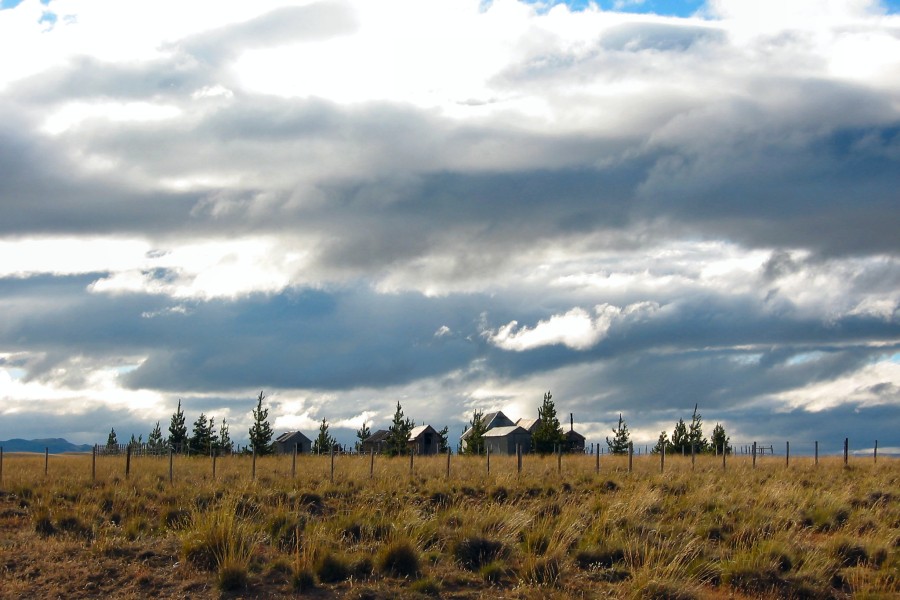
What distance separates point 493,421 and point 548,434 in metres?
23.4

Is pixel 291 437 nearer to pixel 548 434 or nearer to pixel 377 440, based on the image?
pixel 377 440

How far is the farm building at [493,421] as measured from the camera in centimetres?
10438

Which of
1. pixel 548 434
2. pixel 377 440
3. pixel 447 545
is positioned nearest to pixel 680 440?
pixel 548 434

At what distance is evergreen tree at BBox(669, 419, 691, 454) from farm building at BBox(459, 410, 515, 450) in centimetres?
2074

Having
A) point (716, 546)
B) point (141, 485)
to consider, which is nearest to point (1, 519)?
point (141, 485)

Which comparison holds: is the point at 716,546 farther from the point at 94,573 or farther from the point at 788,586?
the point at 94,573

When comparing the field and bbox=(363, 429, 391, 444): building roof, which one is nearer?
the field

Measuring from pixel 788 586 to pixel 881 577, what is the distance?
209 centimetres

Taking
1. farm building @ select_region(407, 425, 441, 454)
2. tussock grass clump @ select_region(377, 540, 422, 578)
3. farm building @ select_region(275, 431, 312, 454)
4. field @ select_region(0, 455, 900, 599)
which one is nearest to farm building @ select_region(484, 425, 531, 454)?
farm building @ select_region(407, 425, 441, 454)

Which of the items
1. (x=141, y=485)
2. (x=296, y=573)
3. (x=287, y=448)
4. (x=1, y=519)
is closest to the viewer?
(x=296, y=573)

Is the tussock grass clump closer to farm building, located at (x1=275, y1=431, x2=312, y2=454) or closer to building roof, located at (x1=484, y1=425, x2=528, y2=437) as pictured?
building roof, located at (x1=484, y1=425, x2=528, y2=437)

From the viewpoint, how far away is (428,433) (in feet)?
356

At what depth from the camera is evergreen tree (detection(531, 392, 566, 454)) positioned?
8138 cm

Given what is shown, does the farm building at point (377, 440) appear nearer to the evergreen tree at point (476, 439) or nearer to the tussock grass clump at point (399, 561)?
the evergreen tree at point (476, 439)
